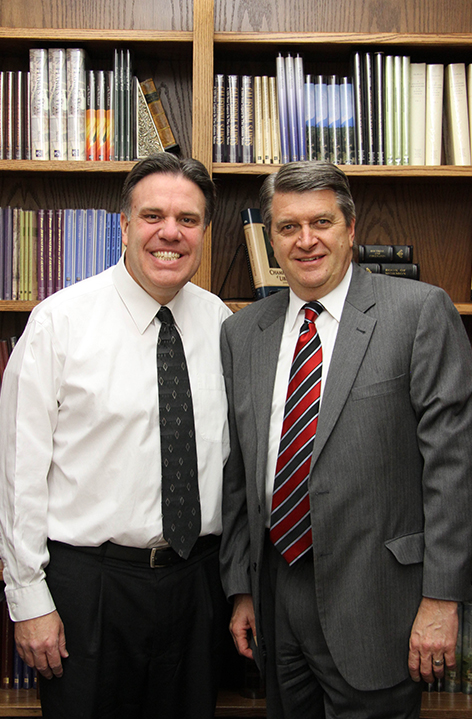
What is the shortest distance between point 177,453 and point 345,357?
47 cm

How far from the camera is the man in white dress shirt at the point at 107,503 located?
54.0 inches

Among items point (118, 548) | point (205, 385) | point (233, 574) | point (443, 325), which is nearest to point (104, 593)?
point (118, 548)

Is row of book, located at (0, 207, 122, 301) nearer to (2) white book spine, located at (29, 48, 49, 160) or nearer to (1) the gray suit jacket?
(2) white book spine, located at (29, 48, 49, 160)

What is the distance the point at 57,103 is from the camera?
1.91m

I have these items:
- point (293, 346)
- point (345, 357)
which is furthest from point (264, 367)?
point (345, 357)

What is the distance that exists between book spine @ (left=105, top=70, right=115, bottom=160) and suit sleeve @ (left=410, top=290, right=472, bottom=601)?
122cm

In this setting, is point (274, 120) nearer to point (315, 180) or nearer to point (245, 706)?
point (315, 180)

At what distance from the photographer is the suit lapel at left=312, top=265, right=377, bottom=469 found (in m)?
1.30

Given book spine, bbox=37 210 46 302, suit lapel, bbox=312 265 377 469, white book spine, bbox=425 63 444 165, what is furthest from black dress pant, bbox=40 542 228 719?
white book spine, bbox=425 63 444 165

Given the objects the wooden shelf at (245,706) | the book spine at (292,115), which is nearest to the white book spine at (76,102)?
the book spine at (292,115)

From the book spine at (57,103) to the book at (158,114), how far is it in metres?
0.27

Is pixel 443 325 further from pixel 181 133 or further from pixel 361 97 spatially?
pixel 181 133

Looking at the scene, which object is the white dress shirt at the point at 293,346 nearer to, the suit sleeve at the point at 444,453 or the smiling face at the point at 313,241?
the smiling face at the point at 313,241

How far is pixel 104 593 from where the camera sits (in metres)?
1.38
